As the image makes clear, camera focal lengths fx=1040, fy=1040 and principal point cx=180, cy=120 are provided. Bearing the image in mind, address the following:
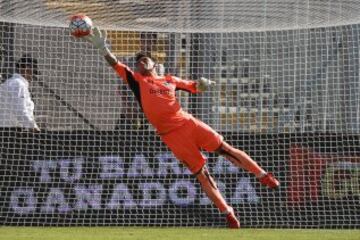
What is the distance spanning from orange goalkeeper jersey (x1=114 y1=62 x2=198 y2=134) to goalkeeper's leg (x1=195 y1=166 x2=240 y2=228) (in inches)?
27.7

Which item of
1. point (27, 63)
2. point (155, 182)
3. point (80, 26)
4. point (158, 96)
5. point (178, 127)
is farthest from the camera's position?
point (27, 63)

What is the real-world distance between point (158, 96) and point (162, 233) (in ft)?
5.63

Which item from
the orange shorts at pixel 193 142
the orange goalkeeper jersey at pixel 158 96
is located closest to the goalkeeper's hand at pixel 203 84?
the orange goalkeeper jersey at pixel 158 96

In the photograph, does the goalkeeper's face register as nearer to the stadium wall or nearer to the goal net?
the goal net

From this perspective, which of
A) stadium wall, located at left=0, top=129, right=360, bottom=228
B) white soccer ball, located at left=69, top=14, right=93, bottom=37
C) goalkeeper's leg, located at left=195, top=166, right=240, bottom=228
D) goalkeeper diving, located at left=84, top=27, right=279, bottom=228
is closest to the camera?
white soccer ball, located at left=69, top=14, right=93, bottom=37

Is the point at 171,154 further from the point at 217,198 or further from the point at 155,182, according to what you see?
the point at 217,198

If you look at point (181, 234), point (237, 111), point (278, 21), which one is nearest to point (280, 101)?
point (237, 111)

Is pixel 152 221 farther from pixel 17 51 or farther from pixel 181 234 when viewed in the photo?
pixel 17 51

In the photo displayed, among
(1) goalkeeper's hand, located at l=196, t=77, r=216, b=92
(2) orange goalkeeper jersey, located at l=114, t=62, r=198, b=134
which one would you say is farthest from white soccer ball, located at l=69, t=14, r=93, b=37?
(1) goalkeeper's hand, located at l=196, t=77, r=216, b=92

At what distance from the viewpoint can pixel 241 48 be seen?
1648 cm

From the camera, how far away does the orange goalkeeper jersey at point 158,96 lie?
42.1 feet

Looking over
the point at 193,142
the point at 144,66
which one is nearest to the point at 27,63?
the point at 144,66

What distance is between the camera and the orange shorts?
41.9 ft

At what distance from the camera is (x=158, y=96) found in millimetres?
12906
